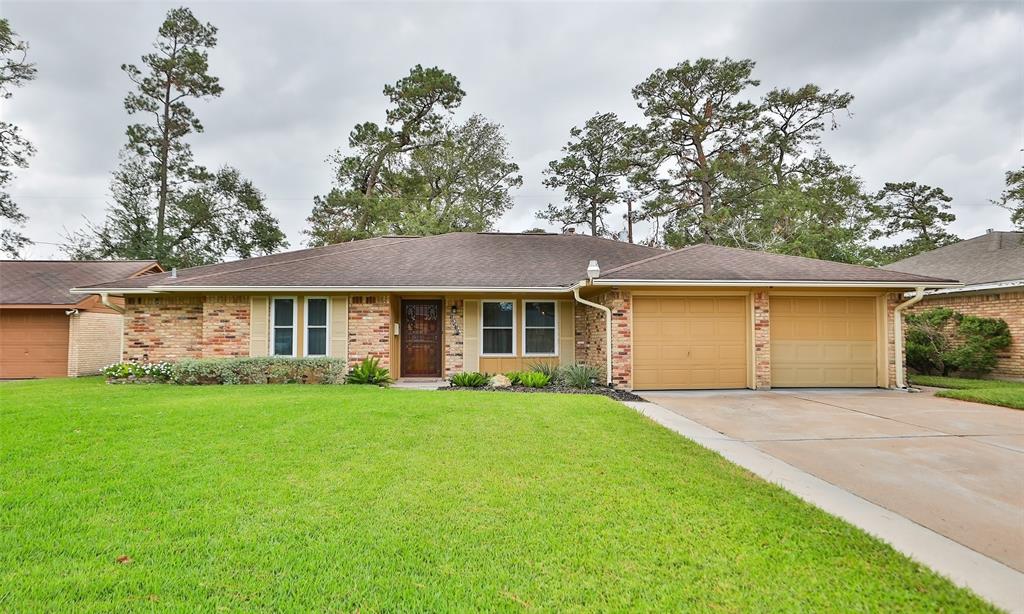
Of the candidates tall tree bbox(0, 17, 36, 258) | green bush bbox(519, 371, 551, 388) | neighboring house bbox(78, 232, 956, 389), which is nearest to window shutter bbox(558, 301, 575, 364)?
neighboring house bbox(78, 232, 956, 389)

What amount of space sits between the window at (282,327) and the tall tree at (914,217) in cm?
3117

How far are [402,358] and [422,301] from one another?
61.0 inches

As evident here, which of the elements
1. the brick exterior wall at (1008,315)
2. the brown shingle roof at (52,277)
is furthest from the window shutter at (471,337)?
the brick exterior wall at (1008,315)

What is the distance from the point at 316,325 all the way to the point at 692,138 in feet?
68.3

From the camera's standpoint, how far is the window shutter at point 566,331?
1109 centimetres

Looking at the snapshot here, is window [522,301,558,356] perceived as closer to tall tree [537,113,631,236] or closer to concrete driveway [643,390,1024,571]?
concrete driveway [643,390,1024,571]

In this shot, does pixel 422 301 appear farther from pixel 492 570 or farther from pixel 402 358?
pixel 492 570

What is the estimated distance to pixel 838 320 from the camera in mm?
9820

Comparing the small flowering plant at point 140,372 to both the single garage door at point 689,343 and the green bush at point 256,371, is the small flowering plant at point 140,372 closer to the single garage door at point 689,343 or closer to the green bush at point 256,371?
the green bush at point 256,371

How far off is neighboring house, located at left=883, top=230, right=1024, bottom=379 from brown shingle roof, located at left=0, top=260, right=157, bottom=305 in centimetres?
2422

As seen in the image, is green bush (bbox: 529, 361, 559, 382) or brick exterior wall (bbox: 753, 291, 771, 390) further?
green bush (bbox: 529, 361, 559, 382)

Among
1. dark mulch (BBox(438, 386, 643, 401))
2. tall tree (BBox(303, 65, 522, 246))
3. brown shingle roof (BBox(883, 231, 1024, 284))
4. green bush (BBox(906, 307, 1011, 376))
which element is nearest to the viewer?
dark mulch (BBox(438, 386, 643, 401))

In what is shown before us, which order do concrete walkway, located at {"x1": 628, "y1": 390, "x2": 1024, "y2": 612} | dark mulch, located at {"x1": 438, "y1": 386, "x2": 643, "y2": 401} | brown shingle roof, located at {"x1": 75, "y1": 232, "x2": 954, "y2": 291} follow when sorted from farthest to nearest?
brown shingle roof, located at {"x1": 75, "y1": 232, "x2": 954, "y2": 291}, dark mulch, located at {"x1": 438, "y1": 386, "x2": 643, "y2": 401}, concrete walkway, located at {"x1": 628, "y1": 390, "x2": 1024, "y2": 612}

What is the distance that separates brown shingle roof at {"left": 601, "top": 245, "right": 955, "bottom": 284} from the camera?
9.11 meters
